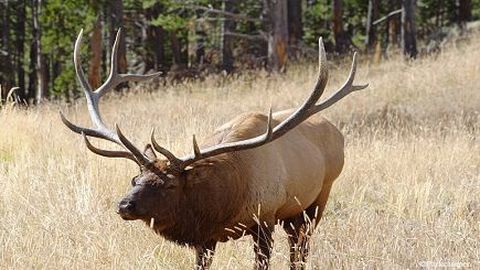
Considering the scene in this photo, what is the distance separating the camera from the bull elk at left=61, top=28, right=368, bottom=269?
13.3 ft

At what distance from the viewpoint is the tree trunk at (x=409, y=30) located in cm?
1764

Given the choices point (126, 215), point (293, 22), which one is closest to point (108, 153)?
point (126, 215)

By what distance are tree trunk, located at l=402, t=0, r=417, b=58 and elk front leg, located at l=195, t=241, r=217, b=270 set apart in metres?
13.9

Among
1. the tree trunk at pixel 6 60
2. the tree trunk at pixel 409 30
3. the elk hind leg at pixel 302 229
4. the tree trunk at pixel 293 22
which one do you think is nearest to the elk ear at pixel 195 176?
the elk hind leg at pixel 302 229

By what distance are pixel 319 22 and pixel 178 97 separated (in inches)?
657

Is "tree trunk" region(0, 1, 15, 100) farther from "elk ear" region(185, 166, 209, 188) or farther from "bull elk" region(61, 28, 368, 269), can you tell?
"elk ear" region(185, 166, 209, 188)

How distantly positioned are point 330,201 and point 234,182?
262 centimetres

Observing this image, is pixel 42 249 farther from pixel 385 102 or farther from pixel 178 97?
pixel 178 97

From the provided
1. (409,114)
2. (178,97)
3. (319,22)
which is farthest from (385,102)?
(319,22)

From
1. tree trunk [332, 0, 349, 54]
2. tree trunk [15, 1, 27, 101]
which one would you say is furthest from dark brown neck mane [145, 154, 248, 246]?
tree trunk [15, 1, 27, 101]

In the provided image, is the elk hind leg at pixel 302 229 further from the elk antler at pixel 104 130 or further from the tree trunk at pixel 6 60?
the tree trunk at pixel 6 60

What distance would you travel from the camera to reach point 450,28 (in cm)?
2194

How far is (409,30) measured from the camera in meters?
17.8

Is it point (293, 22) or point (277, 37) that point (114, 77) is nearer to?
point (277, 37)
